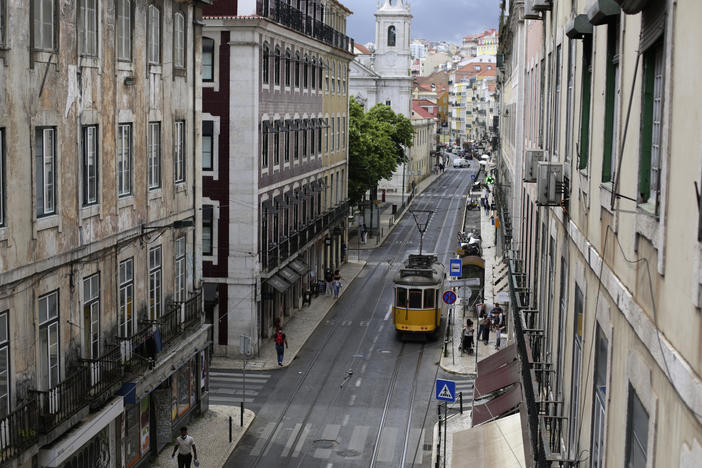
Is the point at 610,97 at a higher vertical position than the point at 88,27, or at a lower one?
lower

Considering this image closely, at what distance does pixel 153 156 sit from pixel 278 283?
17.4 metres

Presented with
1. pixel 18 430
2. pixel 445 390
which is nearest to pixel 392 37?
pixel 445 390

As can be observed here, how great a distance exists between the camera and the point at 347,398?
117ft

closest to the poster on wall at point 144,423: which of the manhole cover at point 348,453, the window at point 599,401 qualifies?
the manhole cover at point 348,453

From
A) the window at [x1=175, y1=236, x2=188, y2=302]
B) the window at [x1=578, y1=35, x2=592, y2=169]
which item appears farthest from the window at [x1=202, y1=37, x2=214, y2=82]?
the window at [x1=578, y1=35, x2=592, y2=169]

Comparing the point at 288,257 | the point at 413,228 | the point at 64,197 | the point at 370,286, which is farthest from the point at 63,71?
the point at 413,228

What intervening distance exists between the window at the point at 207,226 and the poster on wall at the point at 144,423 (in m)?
14.7

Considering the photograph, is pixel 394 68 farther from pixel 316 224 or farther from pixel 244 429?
pixel 244 429

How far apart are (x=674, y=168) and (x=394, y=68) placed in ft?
367

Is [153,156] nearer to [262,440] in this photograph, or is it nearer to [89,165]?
[89,165]

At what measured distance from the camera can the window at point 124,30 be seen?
2411 centimetres

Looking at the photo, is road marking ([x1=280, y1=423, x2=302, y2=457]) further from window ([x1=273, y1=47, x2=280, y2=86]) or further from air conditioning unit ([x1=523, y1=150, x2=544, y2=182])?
window ([x1=273, y1=47, x2=280, y2=86])

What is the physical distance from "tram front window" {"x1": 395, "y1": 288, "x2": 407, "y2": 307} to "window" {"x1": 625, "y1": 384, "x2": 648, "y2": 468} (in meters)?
36.0

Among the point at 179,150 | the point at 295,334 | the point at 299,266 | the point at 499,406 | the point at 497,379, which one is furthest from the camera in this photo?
the point at 299,266
